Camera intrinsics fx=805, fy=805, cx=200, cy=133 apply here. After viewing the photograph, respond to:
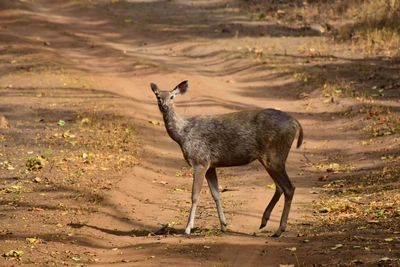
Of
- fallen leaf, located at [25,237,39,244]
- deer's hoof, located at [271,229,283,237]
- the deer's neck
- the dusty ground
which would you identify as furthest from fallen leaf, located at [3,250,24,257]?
deer's hoof, located at [271,229,283,237]

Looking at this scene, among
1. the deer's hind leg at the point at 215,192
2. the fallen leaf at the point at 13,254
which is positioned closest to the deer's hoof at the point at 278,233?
the deer's hind leg at the point at 215,192

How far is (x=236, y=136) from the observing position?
11.3 m

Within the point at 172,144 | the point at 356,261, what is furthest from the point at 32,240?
the point at 172,144

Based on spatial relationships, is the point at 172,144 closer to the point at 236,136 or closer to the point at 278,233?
the point at 236,136

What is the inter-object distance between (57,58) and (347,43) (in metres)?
10.5

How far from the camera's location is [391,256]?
8.67m

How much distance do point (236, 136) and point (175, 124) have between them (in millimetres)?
950

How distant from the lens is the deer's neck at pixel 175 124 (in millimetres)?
11617

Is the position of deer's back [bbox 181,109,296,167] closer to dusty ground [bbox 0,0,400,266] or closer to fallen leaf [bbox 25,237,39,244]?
dusty ground [bbox 0,0,400,266]

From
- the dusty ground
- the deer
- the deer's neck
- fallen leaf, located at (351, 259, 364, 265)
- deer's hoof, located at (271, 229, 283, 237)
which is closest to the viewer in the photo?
fallen leaf, located at (351, 259, 364, 265)

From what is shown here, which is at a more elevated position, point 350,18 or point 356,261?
point 350,18

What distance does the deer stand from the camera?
439 inches

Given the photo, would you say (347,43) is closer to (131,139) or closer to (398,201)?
(131,139)

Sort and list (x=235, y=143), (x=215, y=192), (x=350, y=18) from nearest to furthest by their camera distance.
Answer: (x=235, y=143) < (x=215, y=192) < (x=350, y=18)
